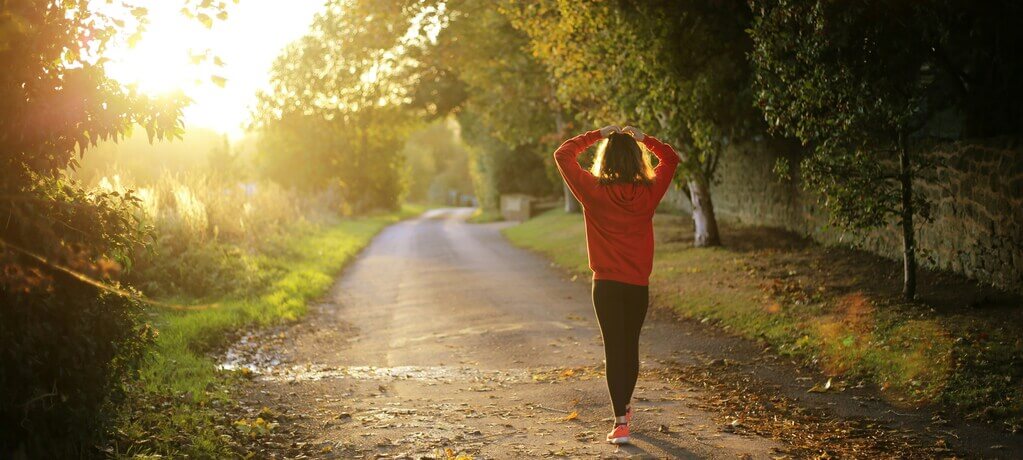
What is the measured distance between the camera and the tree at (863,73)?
10.4 m

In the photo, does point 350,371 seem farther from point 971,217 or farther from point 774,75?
point 971,217

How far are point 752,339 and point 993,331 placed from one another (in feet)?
9.25

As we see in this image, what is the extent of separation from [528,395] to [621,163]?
110 inches

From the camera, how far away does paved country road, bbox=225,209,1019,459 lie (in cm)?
659

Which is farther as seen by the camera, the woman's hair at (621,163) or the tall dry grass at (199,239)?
the tall dry grass at (199,239)

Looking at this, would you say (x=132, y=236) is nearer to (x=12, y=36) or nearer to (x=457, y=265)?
(x=12, y=36)

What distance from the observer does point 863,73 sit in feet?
34.5

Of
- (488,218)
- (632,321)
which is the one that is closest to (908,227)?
(632,321)

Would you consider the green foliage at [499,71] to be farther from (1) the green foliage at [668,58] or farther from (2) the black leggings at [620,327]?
(2) the black leggings at [620,327]

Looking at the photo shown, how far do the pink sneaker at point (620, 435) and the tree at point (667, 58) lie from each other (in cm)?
1021

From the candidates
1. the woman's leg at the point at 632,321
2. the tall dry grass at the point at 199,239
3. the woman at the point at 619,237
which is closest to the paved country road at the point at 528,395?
the woman's leg at the point at 632,321

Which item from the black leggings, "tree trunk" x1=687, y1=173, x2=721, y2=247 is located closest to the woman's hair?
the black leggings

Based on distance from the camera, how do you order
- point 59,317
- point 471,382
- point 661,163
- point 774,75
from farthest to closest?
point 774,75 → point 471,382 → point 661,163 → point 59,317

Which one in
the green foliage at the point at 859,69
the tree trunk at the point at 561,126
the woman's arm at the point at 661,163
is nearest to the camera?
the woman's arm at the point at 661,163
